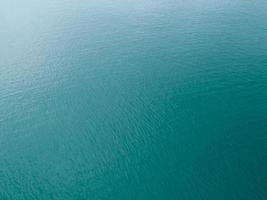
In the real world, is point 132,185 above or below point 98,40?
below

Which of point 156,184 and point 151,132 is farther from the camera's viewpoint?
point 151,132

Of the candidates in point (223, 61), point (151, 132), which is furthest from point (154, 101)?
point (223, 61)

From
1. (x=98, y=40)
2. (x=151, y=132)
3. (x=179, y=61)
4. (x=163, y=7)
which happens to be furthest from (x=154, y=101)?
(x=163, y=7)

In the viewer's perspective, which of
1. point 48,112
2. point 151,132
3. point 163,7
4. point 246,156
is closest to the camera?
point 246,156

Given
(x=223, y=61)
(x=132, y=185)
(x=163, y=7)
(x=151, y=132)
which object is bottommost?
(x=132, y=185)

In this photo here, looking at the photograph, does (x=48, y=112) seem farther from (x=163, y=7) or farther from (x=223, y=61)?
(x=163, y=7)

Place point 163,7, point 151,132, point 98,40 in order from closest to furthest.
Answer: point 151,132, point 98,40, point 163,7

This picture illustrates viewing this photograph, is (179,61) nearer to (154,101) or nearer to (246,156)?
(154,101)
